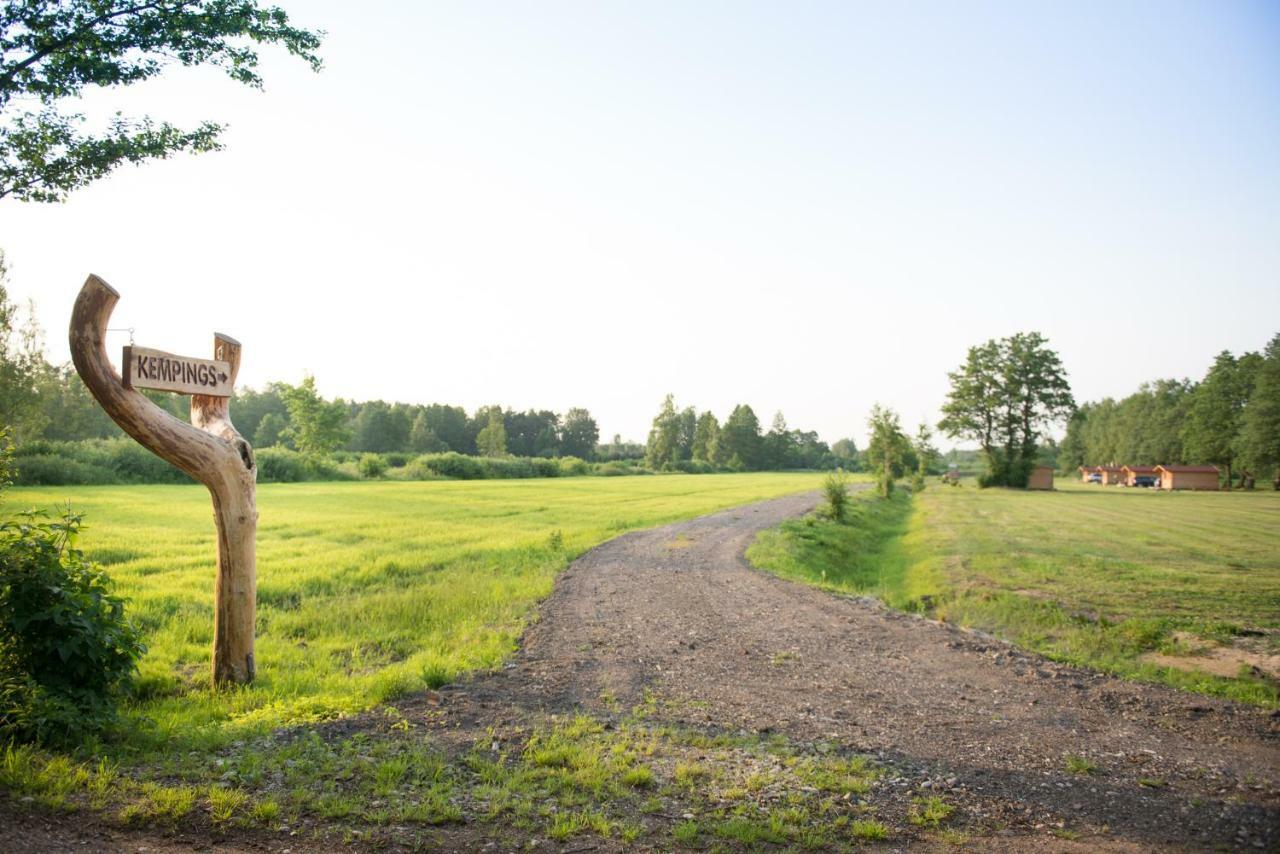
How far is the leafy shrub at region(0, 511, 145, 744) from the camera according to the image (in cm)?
512

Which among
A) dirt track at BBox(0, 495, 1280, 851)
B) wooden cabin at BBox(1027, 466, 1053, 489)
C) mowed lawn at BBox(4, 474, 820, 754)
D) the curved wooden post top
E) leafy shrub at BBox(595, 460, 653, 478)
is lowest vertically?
leafy shrub at BBox(595, 460, 653, 478)

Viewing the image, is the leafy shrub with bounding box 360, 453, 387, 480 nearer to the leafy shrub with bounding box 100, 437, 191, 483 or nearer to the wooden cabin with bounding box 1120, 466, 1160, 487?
the leafy shrub with bounding box 100, 437, 191, 483

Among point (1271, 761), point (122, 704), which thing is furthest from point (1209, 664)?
point (122, 704)

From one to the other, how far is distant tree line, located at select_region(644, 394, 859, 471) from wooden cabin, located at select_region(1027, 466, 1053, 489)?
5784 cm

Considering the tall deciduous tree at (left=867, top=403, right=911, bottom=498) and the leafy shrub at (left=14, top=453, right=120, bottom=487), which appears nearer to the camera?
the leafy shrub at (left=14, top=453, right=120, bottom=487)

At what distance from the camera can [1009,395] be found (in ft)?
239

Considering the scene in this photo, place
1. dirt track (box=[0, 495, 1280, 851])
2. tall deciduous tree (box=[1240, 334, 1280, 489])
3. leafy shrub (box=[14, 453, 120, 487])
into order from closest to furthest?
dirt track (box=[0, 495, 1280, 851]), tall deciduous tree (box=[1240, 334, 1280, 489]), leafy shrub (box=[14, 453, 120, 487])

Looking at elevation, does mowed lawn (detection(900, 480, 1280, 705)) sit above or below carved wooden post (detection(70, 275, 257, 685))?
below

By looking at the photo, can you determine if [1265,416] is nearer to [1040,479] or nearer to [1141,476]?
[1040,479]

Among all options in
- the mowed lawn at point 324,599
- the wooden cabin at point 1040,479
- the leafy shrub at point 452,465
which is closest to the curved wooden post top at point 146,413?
the mowed lawn at point 324,599

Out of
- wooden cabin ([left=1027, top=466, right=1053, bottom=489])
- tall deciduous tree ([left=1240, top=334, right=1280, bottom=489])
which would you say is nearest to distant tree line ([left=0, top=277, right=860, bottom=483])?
tall deciduous tree ([left=1240, top=334, right=1280, bottom=489])

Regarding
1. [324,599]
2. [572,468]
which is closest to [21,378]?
[324,599]

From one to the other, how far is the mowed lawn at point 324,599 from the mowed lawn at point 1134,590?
872 cm

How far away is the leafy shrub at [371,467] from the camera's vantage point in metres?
62.0
